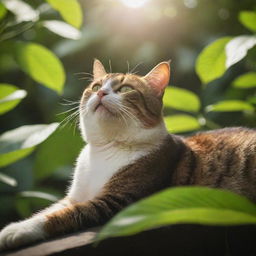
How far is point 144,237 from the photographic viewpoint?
1231mm

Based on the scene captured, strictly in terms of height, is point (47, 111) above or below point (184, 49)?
below

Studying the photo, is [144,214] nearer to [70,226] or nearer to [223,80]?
[70,226]

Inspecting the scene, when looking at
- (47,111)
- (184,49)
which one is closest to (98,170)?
(47,111)

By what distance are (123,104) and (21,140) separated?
47 cm

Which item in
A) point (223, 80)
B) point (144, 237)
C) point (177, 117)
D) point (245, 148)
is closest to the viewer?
point (144, 237)

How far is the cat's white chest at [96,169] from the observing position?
1558mm

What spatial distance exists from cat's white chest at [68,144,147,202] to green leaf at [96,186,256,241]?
76 centimetres

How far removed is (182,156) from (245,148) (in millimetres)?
218

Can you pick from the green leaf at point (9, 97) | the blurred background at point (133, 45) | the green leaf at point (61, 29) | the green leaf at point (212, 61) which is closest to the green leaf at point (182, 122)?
the green leaf at point (212, 61)

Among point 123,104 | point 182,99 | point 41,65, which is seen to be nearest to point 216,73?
point 182,99

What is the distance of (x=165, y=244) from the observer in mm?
1265

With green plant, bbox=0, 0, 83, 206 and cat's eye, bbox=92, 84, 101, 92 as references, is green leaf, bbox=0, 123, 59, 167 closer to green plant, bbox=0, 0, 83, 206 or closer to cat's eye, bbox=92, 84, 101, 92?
green plant, bbox=0, 0, 83, 206

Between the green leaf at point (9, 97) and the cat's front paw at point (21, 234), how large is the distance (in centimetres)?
36

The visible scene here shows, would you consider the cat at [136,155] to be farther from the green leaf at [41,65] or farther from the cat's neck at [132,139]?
the green leaf at [41,65]
